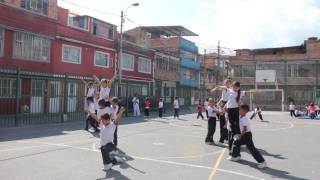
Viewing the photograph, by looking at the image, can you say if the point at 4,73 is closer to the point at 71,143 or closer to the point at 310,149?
the point at 71,143

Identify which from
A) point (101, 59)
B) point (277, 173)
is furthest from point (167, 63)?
point (277, 173)

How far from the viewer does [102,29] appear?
128 ft

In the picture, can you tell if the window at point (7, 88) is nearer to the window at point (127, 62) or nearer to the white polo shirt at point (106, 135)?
the window at point (127, 62)

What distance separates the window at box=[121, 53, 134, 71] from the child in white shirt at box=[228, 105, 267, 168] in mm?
31244

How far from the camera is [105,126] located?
33.0 feet

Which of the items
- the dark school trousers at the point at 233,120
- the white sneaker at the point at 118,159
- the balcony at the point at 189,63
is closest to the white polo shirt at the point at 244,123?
the dark school trousers at the point at 233,120

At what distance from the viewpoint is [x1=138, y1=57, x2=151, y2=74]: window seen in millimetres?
46125

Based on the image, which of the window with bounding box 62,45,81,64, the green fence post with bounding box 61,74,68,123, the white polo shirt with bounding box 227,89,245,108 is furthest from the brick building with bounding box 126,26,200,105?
the white polo shirt with bounding box 227,89,245,108

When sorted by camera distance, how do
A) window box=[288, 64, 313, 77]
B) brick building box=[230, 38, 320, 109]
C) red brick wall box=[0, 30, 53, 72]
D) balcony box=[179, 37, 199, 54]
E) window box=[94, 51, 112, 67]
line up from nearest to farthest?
red brick wall box=[0, 30, 53, 72] < window box=[94, 51, 112, 67] < balcony box=[179, 37, 199, 54] < brick building box=[230, 38, 320, 109] < window box=[288, 64, 313, 77]

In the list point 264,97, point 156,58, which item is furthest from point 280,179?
point 264,97

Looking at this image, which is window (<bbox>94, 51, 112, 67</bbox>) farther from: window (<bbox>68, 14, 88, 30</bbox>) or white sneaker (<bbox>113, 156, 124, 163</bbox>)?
white sneaker (<bbox>113, 156, 124, 163</bbox>)

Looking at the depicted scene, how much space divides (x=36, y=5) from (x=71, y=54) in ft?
17.5

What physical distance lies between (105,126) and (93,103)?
8.36 metres

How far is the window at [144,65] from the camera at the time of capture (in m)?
46.1
